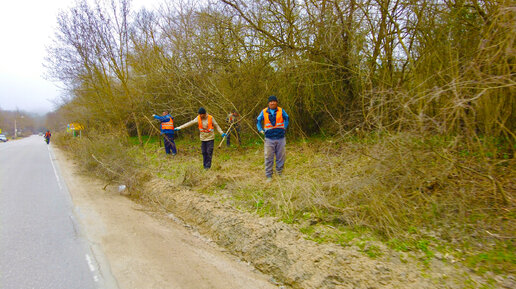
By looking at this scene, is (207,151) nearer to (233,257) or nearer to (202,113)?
(202,113)

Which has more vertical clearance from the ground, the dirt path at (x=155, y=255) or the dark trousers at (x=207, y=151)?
the dark trousers at (x=207, y=151)

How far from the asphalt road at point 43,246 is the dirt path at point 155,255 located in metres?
0.19

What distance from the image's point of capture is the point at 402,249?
322cm

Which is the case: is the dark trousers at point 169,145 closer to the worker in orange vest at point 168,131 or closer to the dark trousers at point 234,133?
the worker in orange vest at point 168,131

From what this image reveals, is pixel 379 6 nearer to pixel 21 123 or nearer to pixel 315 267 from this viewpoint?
pixel 315 267

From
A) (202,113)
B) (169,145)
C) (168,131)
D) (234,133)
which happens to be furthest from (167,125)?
(202,113)

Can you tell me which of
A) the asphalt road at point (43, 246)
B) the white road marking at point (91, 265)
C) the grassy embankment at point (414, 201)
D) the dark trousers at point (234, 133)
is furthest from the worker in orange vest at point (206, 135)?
the white road marking at point (91, 265)

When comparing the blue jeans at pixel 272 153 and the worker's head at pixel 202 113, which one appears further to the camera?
the worker's head at pixel 202 113

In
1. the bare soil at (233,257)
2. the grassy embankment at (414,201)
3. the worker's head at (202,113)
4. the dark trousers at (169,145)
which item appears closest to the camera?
the bare soil at (233,257)

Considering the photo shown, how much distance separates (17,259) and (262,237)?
3107 millimetres

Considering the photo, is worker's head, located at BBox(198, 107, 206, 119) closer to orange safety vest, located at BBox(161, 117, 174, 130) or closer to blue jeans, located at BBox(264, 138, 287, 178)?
blue jeans, located at BBox(264, 138, 287, 178)

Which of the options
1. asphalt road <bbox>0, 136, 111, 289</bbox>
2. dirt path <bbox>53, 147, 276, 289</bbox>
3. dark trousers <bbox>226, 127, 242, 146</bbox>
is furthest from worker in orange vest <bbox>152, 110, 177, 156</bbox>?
dirt path <bbox>53, 147, 276, 289</bbox>

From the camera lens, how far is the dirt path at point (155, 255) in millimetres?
3225

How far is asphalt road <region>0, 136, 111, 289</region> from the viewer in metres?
3.24
